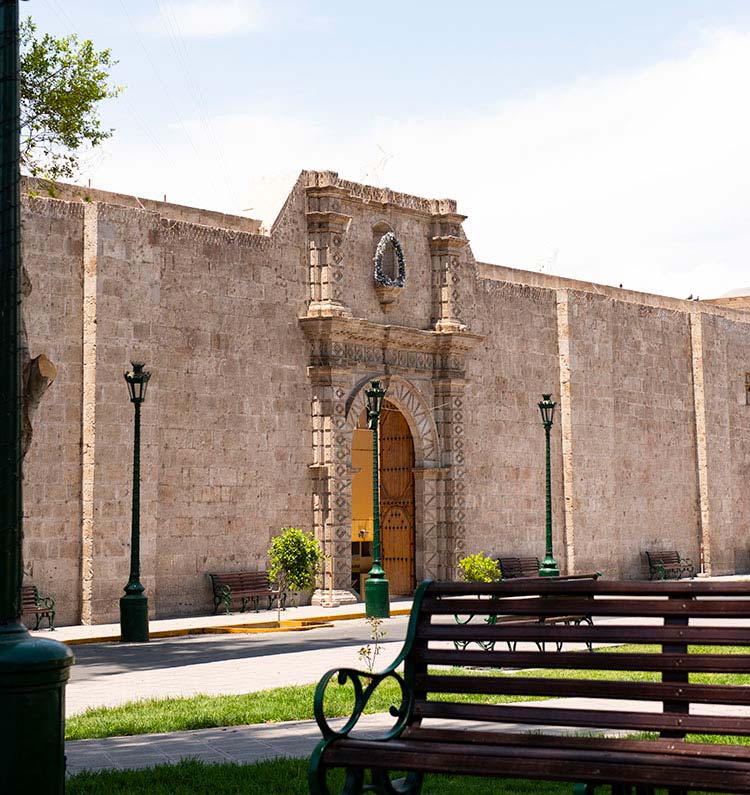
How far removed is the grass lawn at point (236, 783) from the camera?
278 inches

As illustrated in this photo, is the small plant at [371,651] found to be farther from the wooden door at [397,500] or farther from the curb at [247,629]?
the wooden door at [397,500]

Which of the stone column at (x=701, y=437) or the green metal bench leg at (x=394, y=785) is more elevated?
the stone column at (x=701, y=437)

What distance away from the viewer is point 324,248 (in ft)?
84.7

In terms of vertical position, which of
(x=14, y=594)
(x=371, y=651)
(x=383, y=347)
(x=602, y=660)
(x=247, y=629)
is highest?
(x=383, y=347)

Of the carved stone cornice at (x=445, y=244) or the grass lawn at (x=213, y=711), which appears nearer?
the grass lawn at (x=213, y=711)

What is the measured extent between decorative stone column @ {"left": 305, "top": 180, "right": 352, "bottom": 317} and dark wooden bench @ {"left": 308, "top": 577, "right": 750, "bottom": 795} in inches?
776

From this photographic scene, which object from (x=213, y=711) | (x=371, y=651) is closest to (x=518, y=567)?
(x=371, y=651)

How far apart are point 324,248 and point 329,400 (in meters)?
3.02

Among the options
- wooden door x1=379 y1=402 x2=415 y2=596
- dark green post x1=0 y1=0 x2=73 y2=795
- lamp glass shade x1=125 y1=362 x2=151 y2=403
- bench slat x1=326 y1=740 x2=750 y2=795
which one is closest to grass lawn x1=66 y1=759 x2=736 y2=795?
bench slat x1=326 y1=740 x2=750 y2=795

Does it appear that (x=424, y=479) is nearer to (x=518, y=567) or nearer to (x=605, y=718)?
(x=518, y=567)

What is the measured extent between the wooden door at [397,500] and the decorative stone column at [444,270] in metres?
2.36

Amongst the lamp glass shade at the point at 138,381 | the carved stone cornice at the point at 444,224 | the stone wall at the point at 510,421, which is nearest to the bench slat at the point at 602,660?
the lamp glass shade at the point at 138,381

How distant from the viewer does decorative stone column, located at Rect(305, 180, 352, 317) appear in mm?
25750

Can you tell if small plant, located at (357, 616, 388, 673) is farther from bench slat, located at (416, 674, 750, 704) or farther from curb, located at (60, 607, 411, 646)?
bench slat, located at (416, 674, 750, 704)
